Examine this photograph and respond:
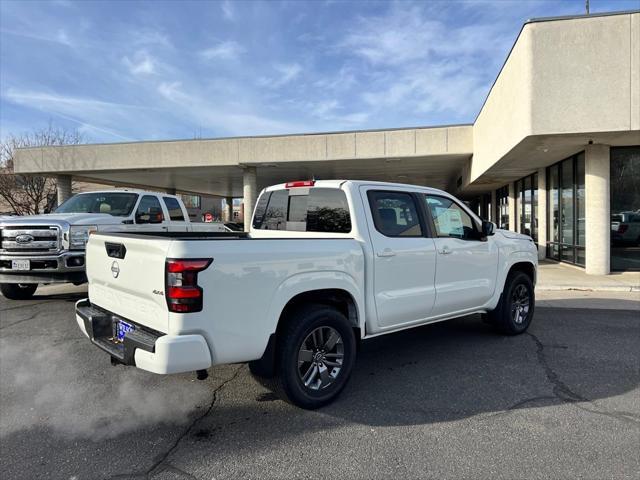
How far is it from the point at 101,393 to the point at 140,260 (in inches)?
64.7

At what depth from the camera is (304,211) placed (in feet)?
15.3

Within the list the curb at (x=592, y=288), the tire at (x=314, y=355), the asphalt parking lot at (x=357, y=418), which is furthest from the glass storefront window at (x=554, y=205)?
the tire at (x=314, y=355)

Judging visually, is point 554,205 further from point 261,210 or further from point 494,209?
point 261,210

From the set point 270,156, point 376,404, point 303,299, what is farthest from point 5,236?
point 270,156

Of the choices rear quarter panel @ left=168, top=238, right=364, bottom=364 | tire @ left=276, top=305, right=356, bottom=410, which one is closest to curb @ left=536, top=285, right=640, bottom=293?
tire @ left=276, top=305, right=356, bottom=410

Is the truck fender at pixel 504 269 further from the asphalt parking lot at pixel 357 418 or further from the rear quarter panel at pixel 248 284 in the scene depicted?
the rear quarter panel at pixel 248 284

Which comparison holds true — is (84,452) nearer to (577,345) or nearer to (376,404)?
(376,404)

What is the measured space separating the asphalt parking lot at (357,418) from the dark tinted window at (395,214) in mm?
1491

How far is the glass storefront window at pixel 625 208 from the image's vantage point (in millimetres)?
11844

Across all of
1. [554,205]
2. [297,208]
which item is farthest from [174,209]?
[554,205]

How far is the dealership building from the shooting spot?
9.42 metres

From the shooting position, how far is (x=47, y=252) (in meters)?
7.11

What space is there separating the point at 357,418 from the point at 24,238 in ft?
21.5

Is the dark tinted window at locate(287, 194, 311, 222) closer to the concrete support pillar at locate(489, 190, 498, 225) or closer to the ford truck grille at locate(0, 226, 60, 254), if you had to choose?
the ford truck grille at locate(0, 226, 60, 254)
